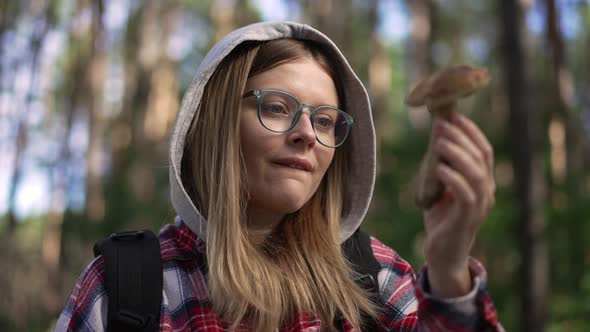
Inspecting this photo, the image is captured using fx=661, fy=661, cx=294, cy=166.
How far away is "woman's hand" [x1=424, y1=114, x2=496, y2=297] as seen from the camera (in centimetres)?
143

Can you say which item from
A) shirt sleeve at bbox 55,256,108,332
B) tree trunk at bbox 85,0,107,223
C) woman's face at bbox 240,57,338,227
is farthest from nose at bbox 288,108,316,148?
tree trunk at bbox 85,0,107,223

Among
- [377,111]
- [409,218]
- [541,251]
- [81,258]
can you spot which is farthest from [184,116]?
[377,111]

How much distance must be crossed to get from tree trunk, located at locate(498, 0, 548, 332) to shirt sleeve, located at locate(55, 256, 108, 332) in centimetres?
632

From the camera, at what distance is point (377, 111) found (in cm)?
1731

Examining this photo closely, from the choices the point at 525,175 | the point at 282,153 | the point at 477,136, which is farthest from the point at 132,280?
the point at 525,175

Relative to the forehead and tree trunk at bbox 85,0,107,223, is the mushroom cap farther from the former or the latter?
tree trunk at bbox 85,0,107,223

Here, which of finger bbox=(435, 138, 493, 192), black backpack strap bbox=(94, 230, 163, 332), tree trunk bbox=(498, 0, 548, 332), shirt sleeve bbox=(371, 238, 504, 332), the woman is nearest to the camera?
finger bbox=(435, 138, 493, 192)

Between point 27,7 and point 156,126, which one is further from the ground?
point 27,7

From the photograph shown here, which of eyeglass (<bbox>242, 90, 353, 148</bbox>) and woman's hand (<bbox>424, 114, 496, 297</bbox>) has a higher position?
eyeglass (<bbox>242, 90, 353, 148</bbox>)

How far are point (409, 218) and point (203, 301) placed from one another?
8.30m

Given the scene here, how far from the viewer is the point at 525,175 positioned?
24.6 feet

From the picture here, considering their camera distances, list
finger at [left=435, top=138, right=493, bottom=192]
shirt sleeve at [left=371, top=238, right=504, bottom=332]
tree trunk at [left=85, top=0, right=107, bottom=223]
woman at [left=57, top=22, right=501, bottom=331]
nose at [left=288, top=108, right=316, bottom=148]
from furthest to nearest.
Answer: tree trunk at [left=85, top=0, right=107, bottom=223] → nose at [left=288, top=108, right=316, bottom=148] → woman at [left=57, top=22, right=501, bottom=331] → shirt sleeve at [left=371, top=238, right=504, bottom=332] → finger at [left=435, top=138, right=493, bottom=192]

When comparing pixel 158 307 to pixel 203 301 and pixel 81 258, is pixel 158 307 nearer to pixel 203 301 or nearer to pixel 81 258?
pixel 203 301

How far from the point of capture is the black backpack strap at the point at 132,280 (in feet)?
5.47
